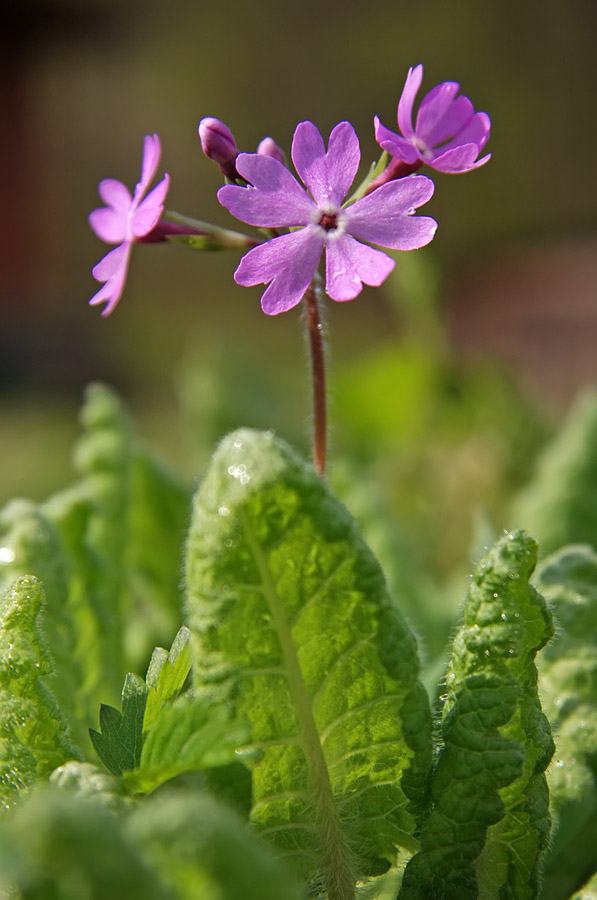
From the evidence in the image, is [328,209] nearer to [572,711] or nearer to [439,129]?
[439,129]

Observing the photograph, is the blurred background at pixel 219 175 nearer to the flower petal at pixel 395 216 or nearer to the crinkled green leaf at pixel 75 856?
the flower petal at pixel 395 216

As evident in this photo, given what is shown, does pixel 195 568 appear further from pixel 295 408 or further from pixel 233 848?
pixel 295 408

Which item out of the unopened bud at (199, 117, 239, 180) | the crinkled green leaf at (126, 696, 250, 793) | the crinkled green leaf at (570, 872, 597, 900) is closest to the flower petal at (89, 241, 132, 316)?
the unopened bud at (199, 117, 239, 180)

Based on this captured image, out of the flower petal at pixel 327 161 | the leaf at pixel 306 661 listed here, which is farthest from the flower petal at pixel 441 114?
the leaf at pixel 306 661

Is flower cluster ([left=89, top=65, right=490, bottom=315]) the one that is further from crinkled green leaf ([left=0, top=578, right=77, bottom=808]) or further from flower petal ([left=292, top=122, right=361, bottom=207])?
crinkled green leaf ([left=0, top=578, right=77, bottom=808])

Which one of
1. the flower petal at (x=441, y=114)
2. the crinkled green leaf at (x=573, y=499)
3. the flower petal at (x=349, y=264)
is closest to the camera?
the flower petal at (x=349, y=264)

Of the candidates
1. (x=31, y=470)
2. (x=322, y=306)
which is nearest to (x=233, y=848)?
(x=322, y=306)
